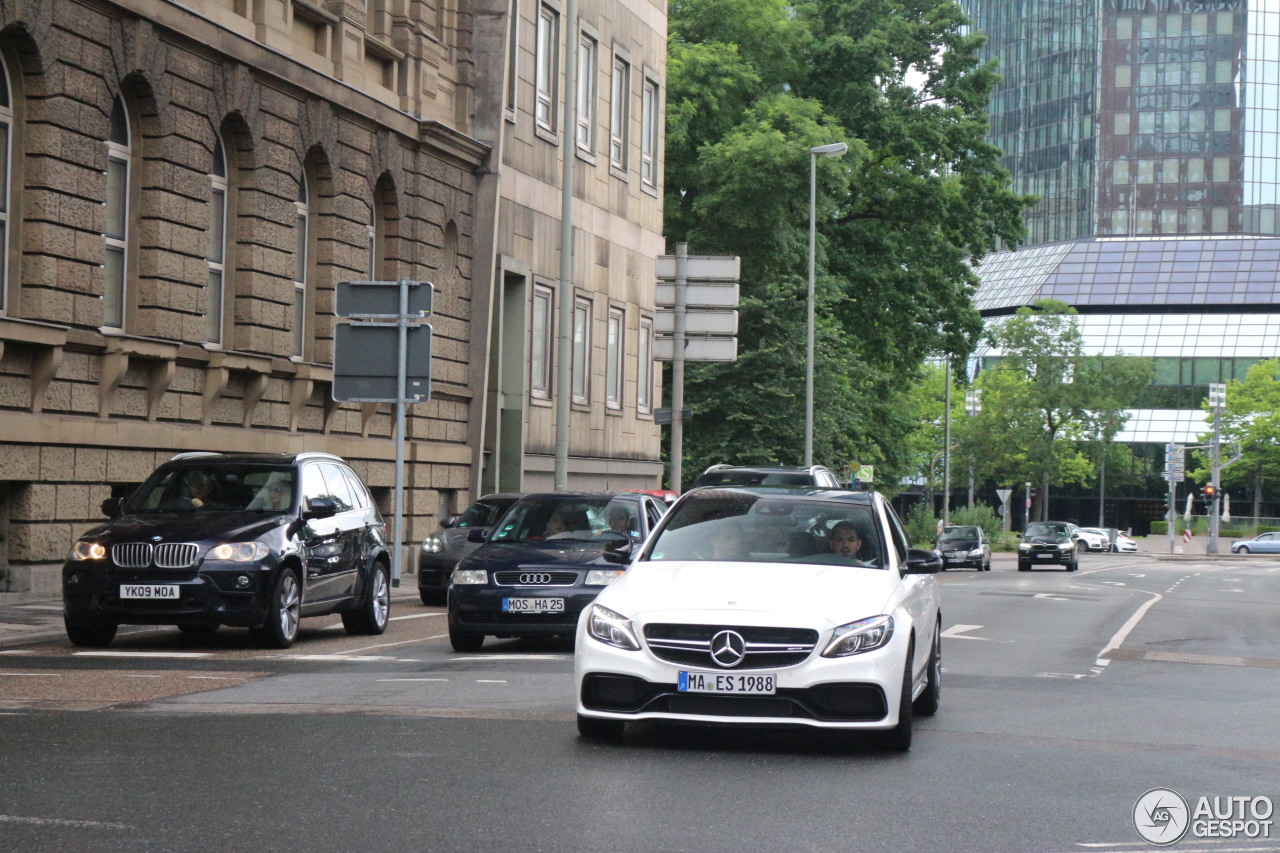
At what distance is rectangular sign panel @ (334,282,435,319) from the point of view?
24.7m

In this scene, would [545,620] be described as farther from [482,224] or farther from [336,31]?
[482,224]

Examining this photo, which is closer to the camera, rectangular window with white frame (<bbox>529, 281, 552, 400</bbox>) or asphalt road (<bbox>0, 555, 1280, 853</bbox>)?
asphalt road (<bbox>0, 555, 1280, 853</bbox>)

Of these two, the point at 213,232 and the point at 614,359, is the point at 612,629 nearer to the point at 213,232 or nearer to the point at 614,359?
the point at 213,232

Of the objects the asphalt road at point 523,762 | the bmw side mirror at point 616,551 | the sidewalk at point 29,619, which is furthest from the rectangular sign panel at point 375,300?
the bmw side mirror at point 616,551

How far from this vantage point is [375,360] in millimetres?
24875

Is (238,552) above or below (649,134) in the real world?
below

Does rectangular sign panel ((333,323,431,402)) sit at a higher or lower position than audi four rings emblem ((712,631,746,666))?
higher

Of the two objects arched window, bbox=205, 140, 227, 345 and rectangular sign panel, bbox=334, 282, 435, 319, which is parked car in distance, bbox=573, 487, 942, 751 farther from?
arched window, bbox=205, 140, 227, 345

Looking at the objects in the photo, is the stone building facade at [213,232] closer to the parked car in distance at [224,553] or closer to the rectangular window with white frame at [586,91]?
the parked car in distance at [224,553]

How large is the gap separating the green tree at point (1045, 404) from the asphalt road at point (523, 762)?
83769mm

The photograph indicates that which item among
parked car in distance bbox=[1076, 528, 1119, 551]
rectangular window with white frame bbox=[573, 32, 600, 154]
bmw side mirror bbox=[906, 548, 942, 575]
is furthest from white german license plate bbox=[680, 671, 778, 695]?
parked car in distance bbox=[1076, 528, 1119, 551]

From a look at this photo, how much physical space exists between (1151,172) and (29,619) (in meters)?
117

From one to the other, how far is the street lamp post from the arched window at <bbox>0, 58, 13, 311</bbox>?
24.9 m

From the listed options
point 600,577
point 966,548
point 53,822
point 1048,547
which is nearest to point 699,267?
point 600,577
